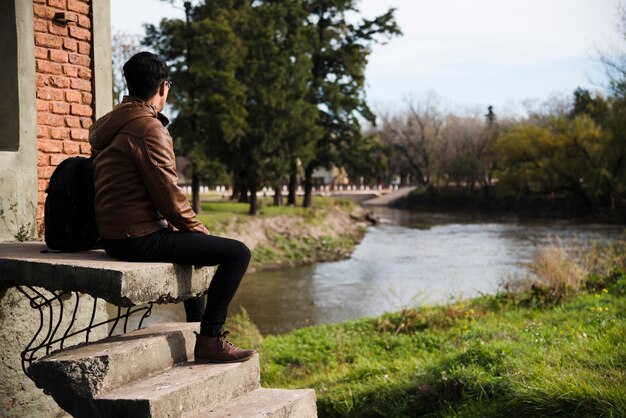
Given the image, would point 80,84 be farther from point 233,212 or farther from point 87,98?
point 233,212

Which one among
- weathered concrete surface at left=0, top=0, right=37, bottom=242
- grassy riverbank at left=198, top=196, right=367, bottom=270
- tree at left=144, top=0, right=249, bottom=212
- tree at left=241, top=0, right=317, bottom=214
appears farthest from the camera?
tree at left=241, top=0, right=317, bottom=214

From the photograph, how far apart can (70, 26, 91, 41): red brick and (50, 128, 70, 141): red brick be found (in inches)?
35.1

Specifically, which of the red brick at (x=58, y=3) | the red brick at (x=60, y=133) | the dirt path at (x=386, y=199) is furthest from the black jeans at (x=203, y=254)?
the dirt path at (x=386, y=199)

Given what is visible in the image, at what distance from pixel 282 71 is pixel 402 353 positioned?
956 inches

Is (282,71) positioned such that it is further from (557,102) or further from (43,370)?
(557,102)

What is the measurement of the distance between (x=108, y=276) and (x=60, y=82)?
10.1 feet

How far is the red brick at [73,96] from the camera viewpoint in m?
6.04

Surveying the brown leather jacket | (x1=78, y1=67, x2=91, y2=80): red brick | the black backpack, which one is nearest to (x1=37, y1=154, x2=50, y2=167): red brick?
(x1=78, y1=67, x2=91, y2=80): red brick


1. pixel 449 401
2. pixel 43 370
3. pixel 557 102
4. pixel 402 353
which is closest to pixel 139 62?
pixel 43 370

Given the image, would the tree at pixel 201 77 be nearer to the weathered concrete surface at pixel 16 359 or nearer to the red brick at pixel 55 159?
the red brick at pixel 55 159

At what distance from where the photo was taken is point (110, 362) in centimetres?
369

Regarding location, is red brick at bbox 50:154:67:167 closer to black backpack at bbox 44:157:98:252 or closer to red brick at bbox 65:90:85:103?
red brick at bbox 65:90:85:103

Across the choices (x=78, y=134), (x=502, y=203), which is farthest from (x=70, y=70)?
(x=502, y=203)

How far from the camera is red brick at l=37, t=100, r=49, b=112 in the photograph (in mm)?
5784
